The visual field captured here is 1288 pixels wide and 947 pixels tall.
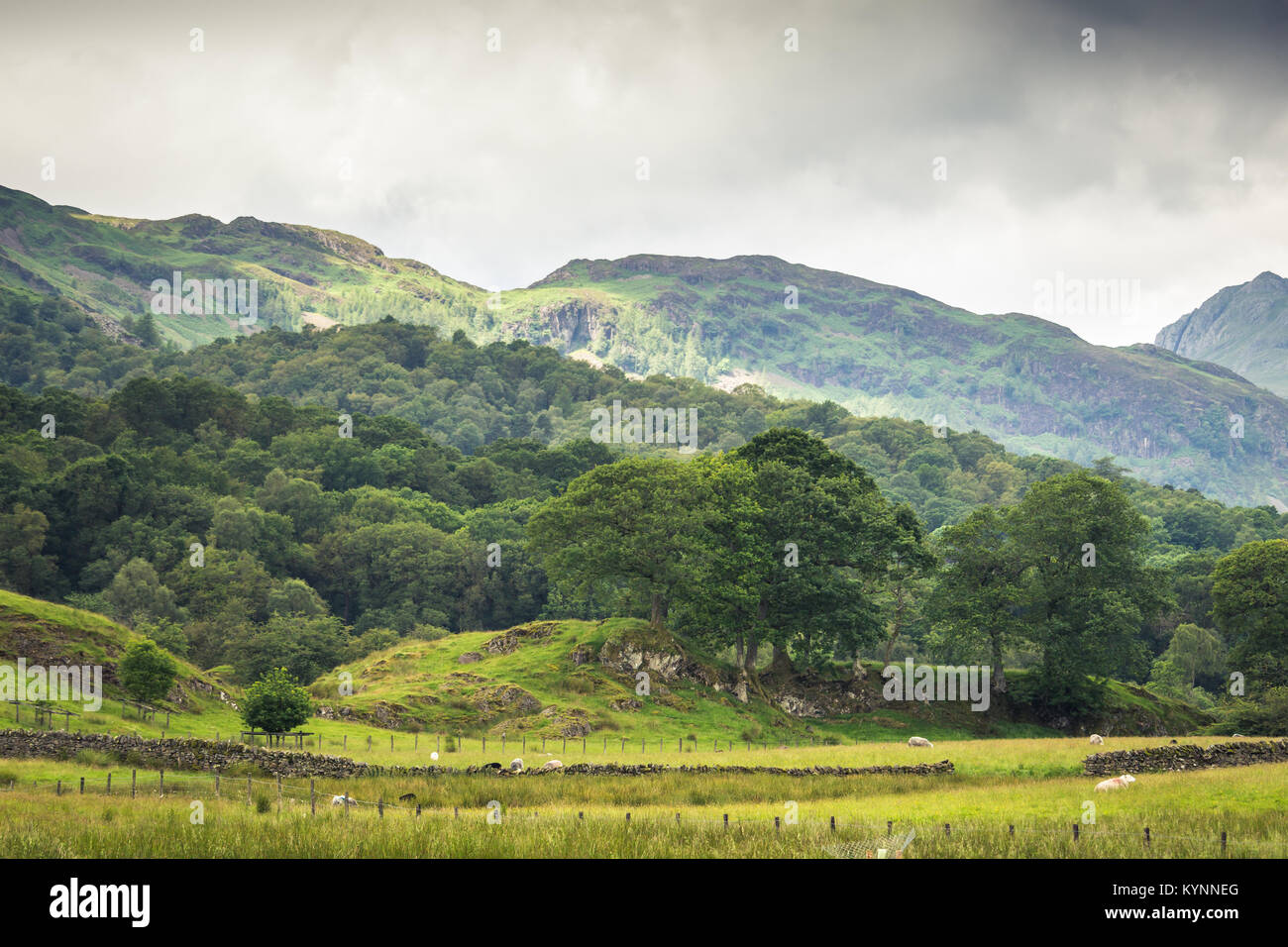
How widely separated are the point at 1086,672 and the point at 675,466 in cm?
3199

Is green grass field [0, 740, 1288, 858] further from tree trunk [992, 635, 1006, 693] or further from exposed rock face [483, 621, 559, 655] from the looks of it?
exposed rock face [483, 621, 559, 655]

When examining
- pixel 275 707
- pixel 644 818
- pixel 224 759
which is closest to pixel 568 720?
pixel 275 707

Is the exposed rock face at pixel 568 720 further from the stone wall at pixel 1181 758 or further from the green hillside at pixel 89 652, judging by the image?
the stone wall at pixel 1181 758

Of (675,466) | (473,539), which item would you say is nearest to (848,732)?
(675,466)

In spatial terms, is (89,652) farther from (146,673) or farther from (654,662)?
(654,662)

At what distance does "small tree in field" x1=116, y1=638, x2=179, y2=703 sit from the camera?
51438 mm

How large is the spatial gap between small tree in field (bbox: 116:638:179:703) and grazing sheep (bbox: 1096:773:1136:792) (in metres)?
42.8

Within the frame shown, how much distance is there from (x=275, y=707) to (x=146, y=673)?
7970 mm

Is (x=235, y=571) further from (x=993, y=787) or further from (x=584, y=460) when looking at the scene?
(x=993, y=787)

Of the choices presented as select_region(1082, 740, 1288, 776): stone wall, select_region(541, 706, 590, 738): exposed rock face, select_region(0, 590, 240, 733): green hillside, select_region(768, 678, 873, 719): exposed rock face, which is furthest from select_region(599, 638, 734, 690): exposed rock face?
select_region(1082, 740, 1288, 776): stone wall

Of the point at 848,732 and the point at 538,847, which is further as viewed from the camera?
the point at 848,732

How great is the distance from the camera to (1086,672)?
71.0 metres

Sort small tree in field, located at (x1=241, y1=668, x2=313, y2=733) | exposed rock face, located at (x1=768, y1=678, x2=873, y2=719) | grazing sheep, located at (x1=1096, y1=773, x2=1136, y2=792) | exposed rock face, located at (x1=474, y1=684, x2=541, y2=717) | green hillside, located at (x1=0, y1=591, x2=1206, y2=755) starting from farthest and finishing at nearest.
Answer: exposed rock face, located at (x1=768, y1=678, x2=873, y2=719)
exposed rock face, located at (x1=474, y1=684, x2=541, y2=717)
green hillside, located at (x1=0, y1=591, x2=1206, y2=755)
small tree in field, located at (x1=241, y1=668, x2=313, y2=733)
grazing sheep, located at (x1=1096, y1=773, x2=1136, y2=792)

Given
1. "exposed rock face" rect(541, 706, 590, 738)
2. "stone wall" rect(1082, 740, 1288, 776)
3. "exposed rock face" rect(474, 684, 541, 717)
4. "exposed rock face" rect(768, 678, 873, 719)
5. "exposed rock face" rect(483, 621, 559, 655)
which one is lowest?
"exposed rock face" rect(768, 678, 873, 719)
